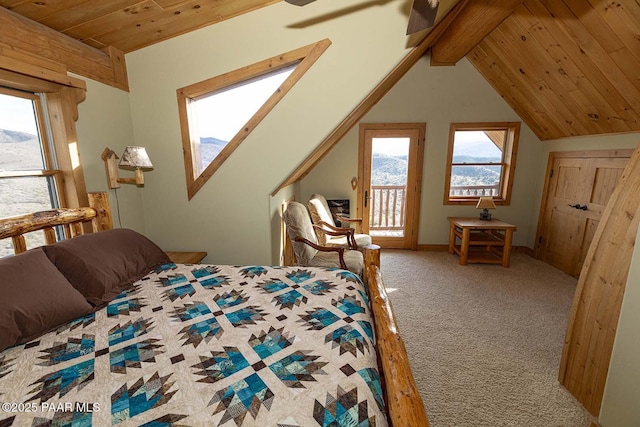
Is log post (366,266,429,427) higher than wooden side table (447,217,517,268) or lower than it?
higher

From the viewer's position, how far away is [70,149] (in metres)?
1.86

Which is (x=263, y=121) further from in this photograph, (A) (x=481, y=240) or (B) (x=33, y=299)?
(A) (x=481, y=240)

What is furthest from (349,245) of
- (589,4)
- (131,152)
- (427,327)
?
(589,4)

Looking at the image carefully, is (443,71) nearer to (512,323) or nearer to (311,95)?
(311,95)

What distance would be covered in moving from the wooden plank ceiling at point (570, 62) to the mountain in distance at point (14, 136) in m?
4.07

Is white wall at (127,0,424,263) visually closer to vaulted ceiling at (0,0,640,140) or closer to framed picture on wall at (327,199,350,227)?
vaulted ceiling at (0,0,640,140)

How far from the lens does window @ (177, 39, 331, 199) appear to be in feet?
7.52

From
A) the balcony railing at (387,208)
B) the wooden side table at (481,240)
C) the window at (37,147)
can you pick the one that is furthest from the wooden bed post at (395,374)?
the balcony railing at (387,208)

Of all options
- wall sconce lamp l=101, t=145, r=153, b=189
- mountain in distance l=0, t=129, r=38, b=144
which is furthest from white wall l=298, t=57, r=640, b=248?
mountain in distance l=0, t=129, r=38, b=144

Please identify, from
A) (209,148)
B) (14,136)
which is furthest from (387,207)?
(14,136)

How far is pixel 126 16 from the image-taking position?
184 centimetres

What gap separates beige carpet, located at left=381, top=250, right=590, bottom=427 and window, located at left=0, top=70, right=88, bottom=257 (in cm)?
276

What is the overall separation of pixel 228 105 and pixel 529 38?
3055mm

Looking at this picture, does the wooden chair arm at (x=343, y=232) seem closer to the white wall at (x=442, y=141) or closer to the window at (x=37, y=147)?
the white wall at (x=442, y=141)
